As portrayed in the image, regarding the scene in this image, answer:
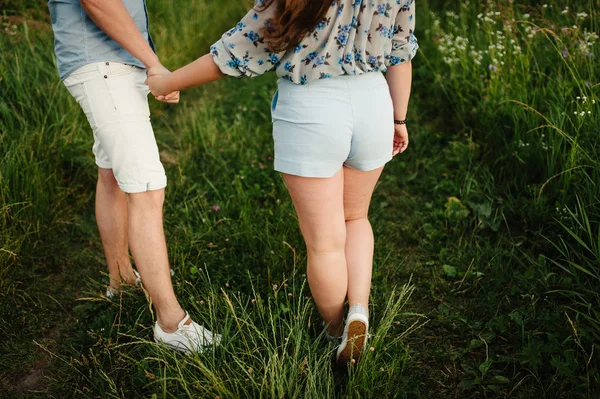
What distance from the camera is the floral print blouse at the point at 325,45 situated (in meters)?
1.78

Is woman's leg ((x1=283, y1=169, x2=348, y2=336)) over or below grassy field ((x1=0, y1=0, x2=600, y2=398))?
over

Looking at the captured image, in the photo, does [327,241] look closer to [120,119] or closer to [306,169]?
[306,169]

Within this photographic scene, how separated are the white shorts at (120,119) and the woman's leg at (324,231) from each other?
26.4 inches

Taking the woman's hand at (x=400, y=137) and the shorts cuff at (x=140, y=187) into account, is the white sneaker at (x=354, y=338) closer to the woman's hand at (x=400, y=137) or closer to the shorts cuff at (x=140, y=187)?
the woman's hand at (x=400, y=137)

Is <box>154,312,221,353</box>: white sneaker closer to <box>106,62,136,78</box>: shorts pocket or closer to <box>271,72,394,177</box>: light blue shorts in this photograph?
<box>271,72,394,177</box>: light blue shorts

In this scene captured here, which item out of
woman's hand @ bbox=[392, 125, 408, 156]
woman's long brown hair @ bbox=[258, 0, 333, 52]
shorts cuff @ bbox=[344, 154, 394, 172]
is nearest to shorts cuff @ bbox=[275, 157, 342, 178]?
shorts cuff @ bbox=[344, 154, 394, 172]

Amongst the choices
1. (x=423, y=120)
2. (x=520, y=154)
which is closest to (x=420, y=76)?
(x=423, y=120)

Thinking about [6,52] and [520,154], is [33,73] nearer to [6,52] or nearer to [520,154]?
[6,52]

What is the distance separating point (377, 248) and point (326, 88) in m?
1.55

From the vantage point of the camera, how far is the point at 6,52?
4195 millimetres

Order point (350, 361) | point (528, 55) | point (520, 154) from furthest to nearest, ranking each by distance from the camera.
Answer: point (528, 55) → point (520, 154) → point (350, 361)

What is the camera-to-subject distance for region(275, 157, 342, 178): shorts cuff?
194 cm

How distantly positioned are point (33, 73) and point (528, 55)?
382 cm

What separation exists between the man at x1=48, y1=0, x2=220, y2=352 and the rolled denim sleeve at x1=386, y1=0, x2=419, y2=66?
0.97 metres
